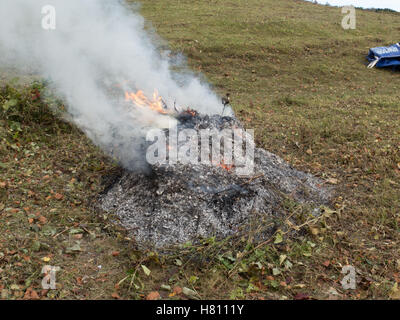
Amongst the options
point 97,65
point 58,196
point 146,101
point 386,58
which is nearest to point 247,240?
point 58,196

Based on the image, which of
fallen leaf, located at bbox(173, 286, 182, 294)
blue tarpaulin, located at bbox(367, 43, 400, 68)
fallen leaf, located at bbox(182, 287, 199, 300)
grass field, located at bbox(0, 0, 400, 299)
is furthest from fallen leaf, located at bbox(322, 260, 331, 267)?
blue tarpaulin, located at bbox(367, 43, 400, 68)

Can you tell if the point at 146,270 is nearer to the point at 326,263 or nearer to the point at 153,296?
the point at 153,296

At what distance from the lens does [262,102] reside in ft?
35.0

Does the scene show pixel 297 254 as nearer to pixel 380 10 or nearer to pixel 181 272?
pixel 181 272

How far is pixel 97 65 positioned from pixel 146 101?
5.93 ft

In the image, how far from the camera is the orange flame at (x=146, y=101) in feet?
19.5

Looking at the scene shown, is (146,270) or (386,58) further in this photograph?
(386,58)

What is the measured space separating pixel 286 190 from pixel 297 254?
1.19 m

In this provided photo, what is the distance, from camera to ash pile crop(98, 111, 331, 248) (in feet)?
14.6

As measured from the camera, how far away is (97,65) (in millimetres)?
7066

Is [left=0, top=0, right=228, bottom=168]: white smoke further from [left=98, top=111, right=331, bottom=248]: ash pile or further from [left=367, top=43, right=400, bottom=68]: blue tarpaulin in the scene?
[left=367, top=43, right=400, bottom=68]: blue tarpaulin

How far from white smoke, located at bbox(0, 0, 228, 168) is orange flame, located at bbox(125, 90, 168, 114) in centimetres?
12

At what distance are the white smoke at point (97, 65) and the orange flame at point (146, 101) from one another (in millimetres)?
117
